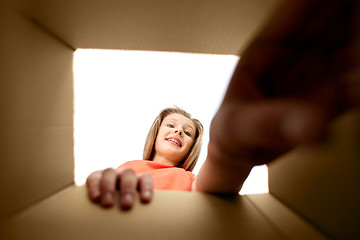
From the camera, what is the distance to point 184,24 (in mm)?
449

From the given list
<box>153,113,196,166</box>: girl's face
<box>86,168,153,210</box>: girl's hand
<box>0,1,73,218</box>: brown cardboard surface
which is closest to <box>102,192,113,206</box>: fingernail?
<box>86,168,153,210</box>: girl's hand

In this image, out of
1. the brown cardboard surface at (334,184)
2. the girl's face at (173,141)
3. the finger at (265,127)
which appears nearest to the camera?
the finger at (265,127)

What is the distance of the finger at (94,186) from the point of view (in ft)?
1.21

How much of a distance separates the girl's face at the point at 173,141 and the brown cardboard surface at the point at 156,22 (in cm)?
41

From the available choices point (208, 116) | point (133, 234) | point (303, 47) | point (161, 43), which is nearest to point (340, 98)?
point (303, 47)

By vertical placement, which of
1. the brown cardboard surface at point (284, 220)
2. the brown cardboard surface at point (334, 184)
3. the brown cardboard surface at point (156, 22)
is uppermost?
the brown cardboard surface at point (156, 22)

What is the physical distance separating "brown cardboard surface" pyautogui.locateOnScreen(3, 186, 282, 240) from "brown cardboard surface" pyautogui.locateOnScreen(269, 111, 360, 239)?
0.19 feet

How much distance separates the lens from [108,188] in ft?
1.21

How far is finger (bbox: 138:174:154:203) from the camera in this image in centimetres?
37

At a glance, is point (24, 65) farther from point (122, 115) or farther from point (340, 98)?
point (122, 115)

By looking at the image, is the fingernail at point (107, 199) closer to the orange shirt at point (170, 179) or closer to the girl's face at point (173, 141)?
the orange shirt at point (170, 179)

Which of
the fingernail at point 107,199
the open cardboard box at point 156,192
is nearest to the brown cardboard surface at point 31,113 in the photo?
the open cardboard box at point 156,192

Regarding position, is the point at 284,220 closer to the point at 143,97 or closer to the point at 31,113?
the point at 31,113

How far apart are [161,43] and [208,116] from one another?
656 millimetres
